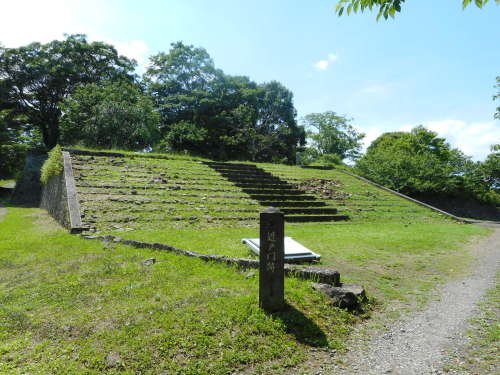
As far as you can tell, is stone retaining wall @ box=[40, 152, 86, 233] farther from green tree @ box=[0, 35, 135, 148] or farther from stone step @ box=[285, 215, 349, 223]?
green tree @ box=[0, 35, 135, 148]

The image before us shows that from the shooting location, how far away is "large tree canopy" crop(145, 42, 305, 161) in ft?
99.6

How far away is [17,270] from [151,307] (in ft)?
9.57

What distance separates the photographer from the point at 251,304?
323 centimetres

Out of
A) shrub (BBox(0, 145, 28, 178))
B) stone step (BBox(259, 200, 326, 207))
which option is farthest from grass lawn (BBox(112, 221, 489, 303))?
shrub (BBox(0, 145, 28, 178))

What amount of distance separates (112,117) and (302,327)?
19924 mm

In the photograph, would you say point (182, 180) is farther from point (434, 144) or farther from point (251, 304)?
point (434, 144)

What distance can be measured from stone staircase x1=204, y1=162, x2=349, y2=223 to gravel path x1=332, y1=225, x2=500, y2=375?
6827mm

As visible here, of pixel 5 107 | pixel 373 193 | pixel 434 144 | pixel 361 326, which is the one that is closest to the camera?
pixel 361 326

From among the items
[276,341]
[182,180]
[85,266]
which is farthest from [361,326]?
[182,180]

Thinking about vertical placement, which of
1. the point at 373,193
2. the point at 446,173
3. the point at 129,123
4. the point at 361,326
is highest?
the point at 129,123

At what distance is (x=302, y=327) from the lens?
115 inches

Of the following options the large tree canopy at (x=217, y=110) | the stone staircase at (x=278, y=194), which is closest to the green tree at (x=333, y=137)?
the large tree canopy at (x=217, y=110)

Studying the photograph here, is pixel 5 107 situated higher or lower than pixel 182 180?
higher

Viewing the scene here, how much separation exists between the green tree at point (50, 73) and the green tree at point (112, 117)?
463 centimetres
